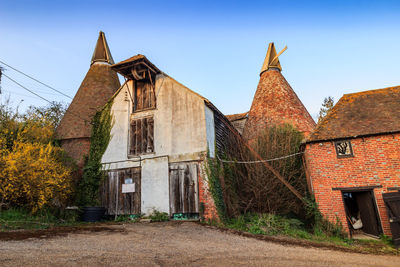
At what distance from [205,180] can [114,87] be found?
34.8 ft

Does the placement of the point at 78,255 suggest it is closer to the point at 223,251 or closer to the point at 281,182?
the point at 223,251

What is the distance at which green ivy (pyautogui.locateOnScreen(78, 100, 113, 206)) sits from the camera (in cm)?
1271

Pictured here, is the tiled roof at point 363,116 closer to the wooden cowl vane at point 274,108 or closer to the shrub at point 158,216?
the wooden cowl vane at point 274,108

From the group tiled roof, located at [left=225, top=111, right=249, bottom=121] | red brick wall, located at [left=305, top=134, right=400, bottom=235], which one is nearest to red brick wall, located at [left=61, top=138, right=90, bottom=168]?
tiled roof, located at [left=225, top=111, right=249, bottom=121]

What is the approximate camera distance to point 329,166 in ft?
31.6

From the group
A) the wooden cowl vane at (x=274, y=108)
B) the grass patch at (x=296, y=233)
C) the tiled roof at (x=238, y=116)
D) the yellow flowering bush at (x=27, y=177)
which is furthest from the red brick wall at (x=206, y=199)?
the tiled roof at (x=238, y=116)

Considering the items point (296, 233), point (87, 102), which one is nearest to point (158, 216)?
point (296, 233)

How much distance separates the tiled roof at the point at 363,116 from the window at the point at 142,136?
23.9 ft

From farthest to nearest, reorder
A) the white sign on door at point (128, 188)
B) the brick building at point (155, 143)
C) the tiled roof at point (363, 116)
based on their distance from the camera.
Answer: the white sign on door at point (128, 188), the brick building at point (155, 143), the tiled roof at point (363, 116)

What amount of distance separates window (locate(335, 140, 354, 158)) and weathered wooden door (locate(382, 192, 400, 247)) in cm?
195

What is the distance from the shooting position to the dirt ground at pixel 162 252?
15.9 ft

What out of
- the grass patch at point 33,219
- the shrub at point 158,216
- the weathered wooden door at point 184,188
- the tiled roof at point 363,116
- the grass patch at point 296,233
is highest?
the tiled roof at point 363,116

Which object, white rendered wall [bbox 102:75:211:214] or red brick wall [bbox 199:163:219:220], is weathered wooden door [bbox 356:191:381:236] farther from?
white rendered wall [bbox 102:75:211:214]

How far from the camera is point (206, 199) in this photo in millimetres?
10609
